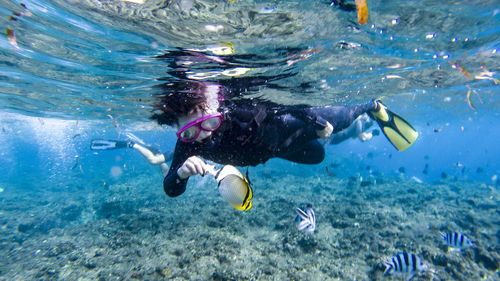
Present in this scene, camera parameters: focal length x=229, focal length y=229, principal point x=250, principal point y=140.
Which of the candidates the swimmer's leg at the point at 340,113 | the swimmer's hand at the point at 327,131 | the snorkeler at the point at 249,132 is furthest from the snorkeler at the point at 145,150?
the swimmer's hand at the point at 327,131

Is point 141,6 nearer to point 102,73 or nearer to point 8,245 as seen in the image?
point 102,73

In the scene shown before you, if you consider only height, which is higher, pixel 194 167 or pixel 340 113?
pixel 340 113

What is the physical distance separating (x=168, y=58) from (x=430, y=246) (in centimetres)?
1134

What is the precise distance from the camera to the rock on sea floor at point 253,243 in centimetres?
693

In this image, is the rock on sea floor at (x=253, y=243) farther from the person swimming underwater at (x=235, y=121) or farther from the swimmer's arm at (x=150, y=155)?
the person swimming underwater at (x=235, y=121)

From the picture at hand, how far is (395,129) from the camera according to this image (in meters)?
8.29

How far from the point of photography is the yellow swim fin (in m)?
8.08

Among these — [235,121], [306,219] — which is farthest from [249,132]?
[306,219]

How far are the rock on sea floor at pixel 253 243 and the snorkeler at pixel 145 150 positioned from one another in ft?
8.50

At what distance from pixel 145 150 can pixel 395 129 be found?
38.4 ft

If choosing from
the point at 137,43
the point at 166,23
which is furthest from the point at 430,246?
the point at 137,43

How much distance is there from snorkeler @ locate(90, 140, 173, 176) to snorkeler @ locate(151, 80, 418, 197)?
16.9 ft

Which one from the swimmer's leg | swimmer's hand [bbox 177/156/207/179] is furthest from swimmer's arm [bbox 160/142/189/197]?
the swimmer's leg

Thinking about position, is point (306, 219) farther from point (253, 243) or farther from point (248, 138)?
point (253, 243)
